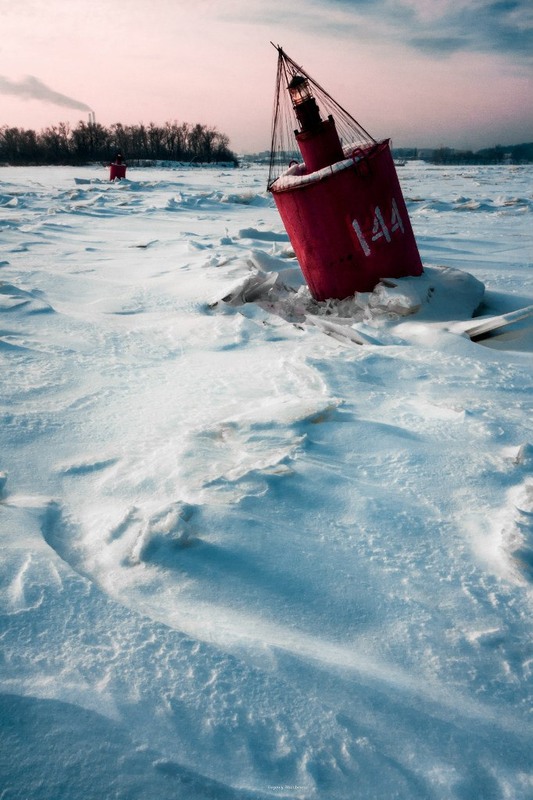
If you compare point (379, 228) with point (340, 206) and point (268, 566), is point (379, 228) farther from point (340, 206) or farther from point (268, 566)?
point (268, 566)

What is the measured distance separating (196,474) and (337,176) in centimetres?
191

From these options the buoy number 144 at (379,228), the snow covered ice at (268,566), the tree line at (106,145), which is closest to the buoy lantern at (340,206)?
the buoy number 144 at (379,228)

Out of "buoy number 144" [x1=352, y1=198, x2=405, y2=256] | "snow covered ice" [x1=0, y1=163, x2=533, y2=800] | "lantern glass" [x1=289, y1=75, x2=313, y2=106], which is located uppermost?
"lantern glass" [x1=289, y1=75, x2=313, y2=106]

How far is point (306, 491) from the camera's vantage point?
1239 mm

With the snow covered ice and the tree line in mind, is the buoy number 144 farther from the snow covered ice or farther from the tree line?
the tree line

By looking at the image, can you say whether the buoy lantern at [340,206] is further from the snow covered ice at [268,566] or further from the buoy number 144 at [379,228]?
the snow covered ice at [268,566]

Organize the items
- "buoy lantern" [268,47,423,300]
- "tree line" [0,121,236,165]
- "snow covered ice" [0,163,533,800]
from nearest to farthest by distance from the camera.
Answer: "snow covered ice" [0,163,533,800], "buoy lantern" [268,47,423,300], "tree line" [0,121,236,165]

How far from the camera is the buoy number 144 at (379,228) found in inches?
103

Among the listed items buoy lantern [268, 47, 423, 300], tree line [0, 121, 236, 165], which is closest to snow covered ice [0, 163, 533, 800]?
buoy lantern [268, 47, 423, 300]

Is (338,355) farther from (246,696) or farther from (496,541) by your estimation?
(246,696)

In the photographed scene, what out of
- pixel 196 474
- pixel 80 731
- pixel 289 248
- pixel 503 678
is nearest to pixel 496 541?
pixel 503 678

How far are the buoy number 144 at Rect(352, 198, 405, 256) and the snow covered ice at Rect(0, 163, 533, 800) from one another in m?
0.57

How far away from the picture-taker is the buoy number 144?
8.62 ft

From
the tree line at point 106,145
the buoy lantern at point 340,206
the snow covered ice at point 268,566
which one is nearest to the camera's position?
the snow covered ice at point 268,566
